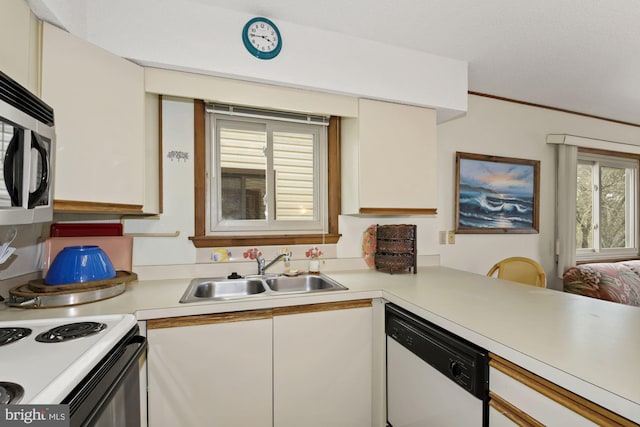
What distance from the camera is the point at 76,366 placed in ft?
2.33

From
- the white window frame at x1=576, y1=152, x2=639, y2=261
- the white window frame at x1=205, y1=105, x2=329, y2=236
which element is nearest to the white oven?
the white window frame at x1=205, y1=105, x2=329, y2=236

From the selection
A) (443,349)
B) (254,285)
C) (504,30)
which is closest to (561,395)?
(443,349)

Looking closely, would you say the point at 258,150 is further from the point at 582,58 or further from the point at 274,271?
the point at 582,58

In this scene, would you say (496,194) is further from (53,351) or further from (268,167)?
(53,351)

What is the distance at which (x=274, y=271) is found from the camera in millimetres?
2021

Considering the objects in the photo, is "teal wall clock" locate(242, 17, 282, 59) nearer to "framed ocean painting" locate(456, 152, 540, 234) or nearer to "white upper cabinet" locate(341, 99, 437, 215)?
"white upper cabinet" locate(341, 99, 437, 215)

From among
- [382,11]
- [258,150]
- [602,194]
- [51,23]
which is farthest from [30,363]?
[602,194]

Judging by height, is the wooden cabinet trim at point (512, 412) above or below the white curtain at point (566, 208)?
below

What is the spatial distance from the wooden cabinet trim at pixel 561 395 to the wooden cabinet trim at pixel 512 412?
0.08 m

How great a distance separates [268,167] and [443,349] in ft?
5.05

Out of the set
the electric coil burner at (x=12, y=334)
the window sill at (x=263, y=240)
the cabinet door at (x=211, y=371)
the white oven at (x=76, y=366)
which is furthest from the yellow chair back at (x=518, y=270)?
the electric coil burner at (x=12, y=334)

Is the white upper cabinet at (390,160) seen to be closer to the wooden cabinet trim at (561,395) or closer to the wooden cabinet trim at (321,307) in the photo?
the wooden cabinet trim at (321,307)

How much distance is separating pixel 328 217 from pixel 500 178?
1674 millimetres

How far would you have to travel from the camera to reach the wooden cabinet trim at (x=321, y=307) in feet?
4.70
